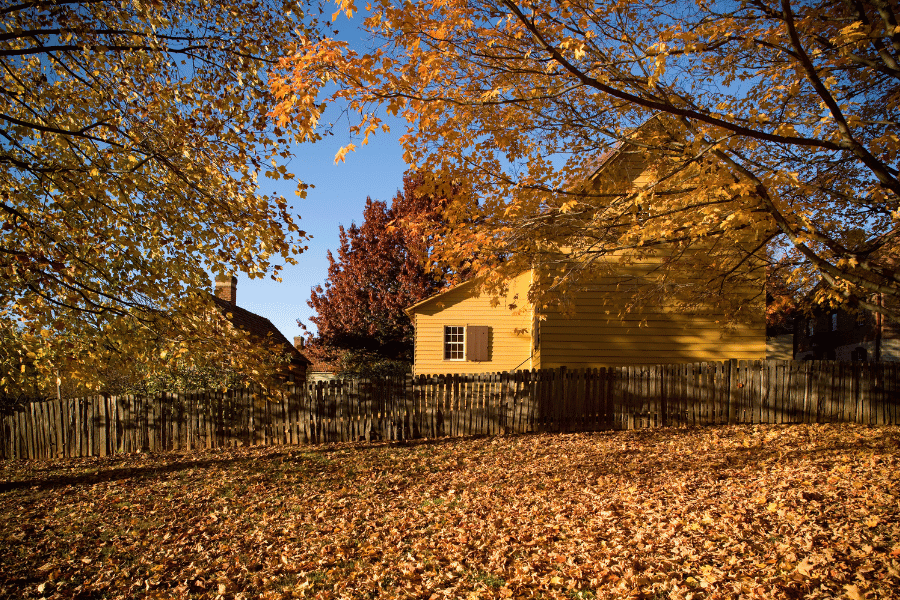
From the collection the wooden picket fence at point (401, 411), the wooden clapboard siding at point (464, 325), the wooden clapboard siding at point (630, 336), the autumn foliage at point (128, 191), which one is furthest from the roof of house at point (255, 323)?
the autumn foliage at point (128, 191)

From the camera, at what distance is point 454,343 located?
1970 centimetres

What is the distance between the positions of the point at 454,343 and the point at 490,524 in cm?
1351

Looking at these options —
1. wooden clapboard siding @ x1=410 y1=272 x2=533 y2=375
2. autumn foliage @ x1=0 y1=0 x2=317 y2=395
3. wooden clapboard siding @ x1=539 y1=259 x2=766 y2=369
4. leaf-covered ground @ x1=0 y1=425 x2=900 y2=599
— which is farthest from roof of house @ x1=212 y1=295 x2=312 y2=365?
autumn foliage @ x1=0 y1=0 x2=317 y2=395

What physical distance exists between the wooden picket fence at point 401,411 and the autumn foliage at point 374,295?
1452 cm

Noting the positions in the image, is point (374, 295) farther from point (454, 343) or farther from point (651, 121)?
point (651, 121)

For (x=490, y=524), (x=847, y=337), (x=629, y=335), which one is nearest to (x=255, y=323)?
(x=629, y=335)

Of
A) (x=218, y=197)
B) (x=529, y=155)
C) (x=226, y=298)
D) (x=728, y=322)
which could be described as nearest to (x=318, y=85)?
(x=218, y=197)

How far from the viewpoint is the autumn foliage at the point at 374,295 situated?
2747 centimetres

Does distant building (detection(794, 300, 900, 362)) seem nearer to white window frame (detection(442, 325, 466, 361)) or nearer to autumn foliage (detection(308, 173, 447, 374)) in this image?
white window frame (detection(442, 325, 466, 361))

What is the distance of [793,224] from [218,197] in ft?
24.1

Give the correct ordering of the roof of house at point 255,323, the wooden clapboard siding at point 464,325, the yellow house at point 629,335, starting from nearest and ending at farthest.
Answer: the yellow house at point 629,335 → the wooden clapboard siding at point 464,325 → the roof of house at point 255,323

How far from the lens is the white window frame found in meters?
19.7

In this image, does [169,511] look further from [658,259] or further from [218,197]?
[658,259]

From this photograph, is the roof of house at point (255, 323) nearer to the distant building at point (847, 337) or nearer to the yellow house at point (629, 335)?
the yellow house at point (629, 335)
